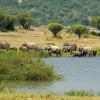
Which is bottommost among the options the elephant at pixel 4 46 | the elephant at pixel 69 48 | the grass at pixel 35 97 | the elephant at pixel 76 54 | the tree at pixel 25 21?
the elephant at pixel 76 54

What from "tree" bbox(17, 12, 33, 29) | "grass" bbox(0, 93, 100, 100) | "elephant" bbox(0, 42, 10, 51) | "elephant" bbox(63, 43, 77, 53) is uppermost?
"grass" bbox(0, 93, 100, 100)

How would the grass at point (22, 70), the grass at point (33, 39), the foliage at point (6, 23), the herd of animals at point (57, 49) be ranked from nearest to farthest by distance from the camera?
the grass at point (22, 70) < the herd of animals at point (57, 49) < the grass at point (33, 39) < the foliage at point (6, 23)

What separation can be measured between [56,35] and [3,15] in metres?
10.2

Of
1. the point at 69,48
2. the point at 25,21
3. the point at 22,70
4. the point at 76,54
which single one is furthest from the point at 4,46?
the point at 25,21

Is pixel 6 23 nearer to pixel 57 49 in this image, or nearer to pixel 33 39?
pixel 33 39

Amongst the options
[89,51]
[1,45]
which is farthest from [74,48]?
[1,45]

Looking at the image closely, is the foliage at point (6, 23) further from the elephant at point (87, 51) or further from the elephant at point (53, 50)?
the elephant at point (87, 51)

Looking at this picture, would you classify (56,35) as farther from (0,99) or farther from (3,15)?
(0,99)

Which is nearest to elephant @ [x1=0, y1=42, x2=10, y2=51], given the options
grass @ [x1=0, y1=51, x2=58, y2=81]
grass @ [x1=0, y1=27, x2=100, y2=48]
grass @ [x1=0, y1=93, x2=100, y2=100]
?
grass @ [x1=0, y1=27, x2=100, y2=48]

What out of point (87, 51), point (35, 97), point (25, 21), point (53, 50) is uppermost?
point (35, 97)

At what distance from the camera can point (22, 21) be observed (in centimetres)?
10375

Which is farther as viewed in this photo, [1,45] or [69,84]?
[1,45]

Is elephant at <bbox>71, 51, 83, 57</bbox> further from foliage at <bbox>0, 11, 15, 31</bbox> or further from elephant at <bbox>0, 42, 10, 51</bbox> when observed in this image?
foliage at <bbox>0, 11, 15, 31</bbox>

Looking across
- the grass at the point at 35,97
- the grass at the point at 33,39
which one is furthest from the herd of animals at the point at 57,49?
the grass at the point at 35,97
